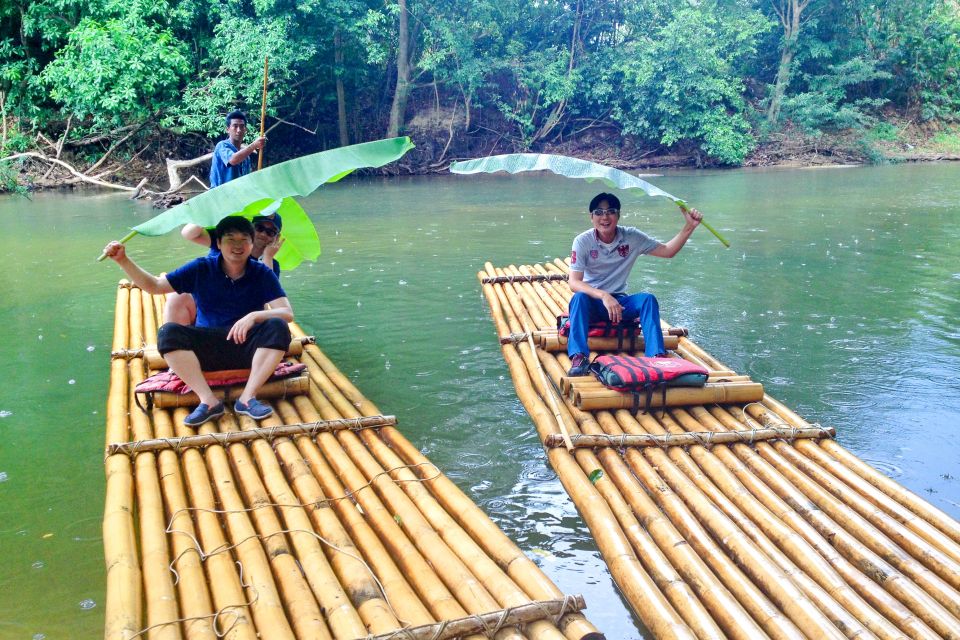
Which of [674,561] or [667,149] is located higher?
[667,149]

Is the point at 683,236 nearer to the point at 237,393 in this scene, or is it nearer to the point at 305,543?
the point at 237,393

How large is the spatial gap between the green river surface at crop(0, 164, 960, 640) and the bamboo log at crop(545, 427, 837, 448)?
268 mm

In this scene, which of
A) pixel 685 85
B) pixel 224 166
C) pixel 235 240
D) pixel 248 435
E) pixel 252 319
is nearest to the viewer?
pixel 248 435

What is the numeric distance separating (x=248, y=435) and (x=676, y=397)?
6.61 ft

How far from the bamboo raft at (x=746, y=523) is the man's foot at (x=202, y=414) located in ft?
4.93

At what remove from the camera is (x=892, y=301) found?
6410mm

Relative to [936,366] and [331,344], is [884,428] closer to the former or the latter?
[936,366]

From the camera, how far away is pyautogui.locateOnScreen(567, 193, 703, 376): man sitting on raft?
4270 mm

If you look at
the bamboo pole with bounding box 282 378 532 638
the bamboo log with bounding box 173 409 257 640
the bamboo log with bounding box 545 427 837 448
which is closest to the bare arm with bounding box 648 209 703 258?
the bamboo log with bounding box 545 427 837 448

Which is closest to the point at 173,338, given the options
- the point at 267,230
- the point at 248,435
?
the point at 248,435

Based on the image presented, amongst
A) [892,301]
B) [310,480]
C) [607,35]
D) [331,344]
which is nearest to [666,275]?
[892,301]

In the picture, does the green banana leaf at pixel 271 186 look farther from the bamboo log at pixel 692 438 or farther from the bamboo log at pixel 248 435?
the bamboo log at pixel 692 438

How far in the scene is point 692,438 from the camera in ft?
11.0

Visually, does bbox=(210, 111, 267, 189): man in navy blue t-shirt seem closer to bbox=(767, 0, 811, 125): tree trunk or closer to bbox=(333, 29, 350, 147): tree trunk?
bbox=(333, 29, 350, 147): tree trunk
